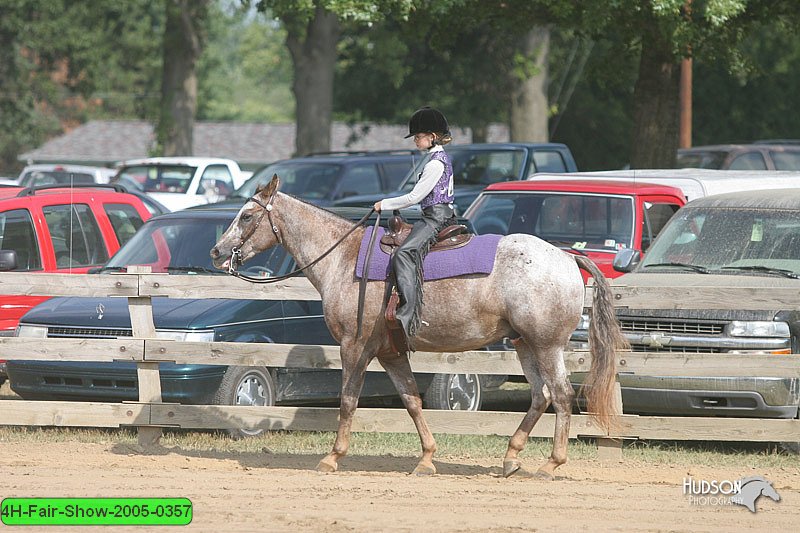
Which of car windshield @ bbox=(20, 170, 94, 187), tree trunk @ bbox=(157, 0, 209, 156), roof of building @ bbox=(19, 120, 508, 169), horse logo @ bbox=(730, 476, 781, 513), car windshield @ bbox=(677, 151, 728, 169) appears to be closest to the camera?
horse logo @ bbox=(730, 476, 781, 513)

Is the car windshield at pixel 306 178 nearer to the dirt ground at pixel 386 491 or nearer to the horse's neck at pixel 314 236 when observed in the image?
the dirt ground at pixel 386 491

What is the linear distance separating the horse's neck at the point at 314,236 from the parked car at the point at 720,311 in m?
2.69

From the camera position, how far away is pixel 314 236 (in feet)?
31.1

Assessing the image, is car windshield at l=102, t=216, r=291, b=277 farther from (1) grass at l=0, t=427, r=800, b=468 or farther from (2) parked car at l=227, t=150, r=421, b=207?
(2) parked car at l=227, t=150, r=421, b=207

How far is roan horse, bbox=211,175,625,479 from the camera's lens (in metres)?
8.80

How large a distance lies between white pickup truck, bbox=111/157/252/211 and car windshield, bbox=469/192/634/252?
10.6 m

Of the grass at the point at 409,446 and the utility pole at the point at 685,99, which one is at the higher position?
the utility pole at the point at 685,99

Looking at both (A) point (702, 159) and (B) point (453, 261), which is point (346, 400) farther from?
(A) point (702, 159)

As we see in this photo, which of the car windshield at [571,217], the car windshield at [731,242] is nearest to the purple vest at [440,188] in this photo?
the car windshield at [731,242]

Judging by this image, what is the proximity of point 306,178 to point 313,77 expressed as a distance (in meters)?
12.2

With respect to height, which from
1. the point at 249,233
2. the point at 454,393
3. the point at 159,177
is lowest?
the point at 454,393

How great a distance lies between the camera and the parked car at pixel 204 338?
10.8 metres

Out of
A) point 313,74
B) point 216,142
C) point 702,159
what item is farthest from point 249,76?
point 702,159

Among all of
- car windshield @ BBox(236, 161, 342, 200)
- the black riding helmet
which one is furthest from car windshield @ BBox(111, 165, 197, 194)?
the black riding helmet
